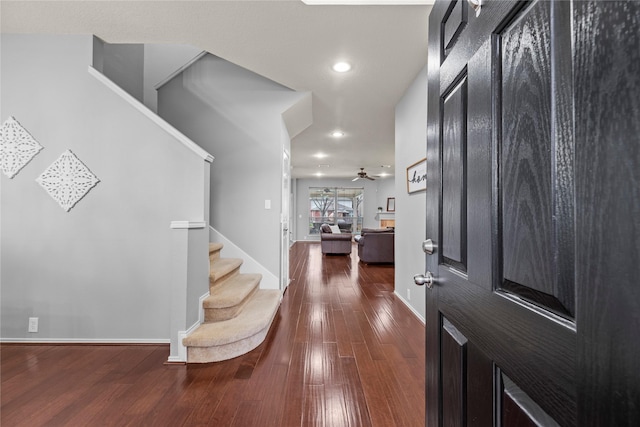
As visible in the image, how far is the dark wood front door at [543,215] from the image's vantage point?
37 cm

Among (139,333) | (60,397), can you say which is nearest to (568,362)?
(60,397)

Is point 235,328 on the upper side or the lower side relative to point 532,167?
lower

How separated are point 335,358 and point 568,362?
6.82 feet

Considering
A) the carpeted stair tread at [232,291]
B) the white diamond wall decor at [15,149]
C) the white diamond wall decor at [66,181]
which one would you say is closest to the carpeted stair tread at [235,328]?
the carpeted stair tread at [232,291]

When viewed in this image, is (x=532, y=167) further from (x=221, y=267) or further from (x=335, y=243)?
(x=335, y=243)

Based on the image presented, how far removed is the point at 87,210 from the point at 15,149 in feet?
2.58

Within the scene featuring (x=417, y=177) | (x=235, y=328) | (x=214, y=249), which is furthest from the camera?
(x=214, y=249)

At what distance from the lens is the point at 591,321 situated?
407mm

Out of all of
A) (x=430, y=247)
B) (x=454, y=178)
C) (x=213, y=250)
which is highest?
(x=454, y=178)

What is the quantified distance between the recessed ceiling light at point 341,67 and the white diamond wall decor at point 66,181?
2.48m

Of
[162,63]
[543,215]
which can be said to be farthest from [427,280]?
[162,63]

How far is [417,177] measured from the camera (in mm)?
3150

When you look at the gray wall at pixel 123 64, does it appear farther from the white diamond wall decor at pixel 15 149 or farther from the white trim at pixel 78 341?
the white trim at pixel 78 341

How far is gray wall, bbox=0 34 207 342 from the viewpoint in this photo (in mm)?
2541
